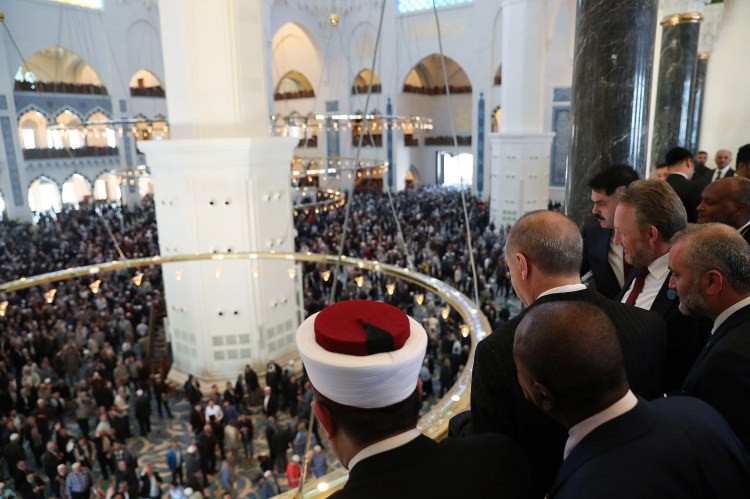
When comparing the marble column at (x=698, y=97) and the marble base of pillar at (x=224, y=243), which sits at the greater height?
the marble column at (x=698, y=97)

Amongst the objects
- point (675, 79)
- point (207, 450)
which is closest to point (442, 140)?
point (675, 79)

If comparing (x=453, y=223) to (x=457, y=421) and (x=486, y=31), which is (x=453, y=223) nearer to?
(x=486, y=31)

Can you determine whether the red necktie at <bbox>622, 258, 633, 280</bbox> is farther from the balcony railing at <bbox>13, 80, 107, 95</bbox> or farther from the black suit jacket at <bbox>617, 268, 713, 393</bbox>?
the balcony railing at <bbox>13, 80, 107, 95</bbox>

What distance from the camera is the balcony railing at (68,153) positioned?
18125 mm

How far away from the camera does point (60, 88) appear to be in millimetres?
18875

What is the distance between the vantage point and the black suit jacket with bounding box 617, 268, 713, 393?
69.3 inches

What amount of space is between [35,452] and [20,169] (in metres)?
14.8

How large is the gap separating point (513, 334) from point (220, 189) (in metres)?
6.19

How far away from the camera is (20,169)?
17344 millimetres

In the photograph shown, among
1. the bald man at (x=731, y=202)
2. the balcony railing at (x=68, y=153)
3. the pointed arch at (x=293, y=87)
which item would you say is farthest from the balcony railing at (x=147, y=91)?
the bald man at (x=731, y=202)

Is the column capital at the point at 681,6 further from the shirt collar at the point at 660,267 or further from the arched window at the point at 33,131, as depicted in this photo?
the arched window at the point at 33,131

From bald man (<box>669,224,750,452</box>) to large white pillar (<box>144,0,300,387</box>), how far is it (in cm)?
589

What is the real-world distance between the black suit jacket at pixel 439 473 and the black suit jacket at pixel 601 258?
182 centimetres

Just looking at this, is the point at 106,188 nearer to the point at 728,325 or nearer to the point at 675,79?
the point at 675,79
